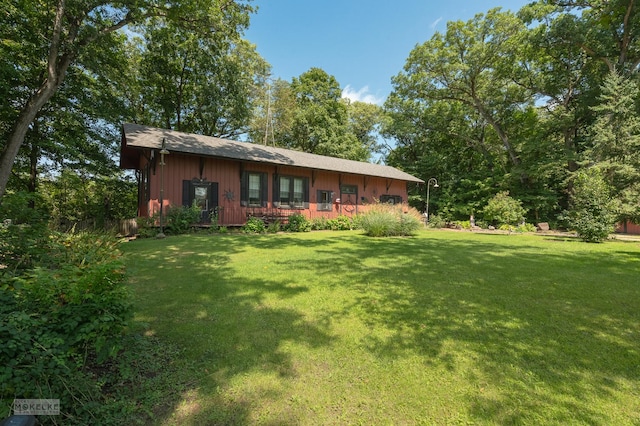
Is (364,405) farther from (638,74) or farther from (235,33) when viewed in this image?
(638,74)

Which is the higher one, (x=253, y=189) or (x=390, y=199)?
(x=253, y=189)

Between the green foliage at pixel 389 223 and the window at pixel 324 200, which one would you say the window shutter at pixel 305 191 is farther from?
the green foliage at pixel 389 223

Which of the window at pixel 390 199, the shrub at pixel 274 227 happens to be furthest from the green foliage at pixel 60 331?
the window at pixel 390 199

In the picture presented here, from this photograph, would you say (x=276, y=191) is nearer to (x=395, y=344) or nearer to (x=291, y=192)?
(x=291, y=192)

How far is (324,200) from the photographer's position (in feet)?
55.2

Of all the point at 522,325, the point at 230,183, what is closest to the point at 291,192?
the point at 230,183

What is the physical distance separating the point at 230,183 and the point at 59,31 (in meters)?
→ 7.73

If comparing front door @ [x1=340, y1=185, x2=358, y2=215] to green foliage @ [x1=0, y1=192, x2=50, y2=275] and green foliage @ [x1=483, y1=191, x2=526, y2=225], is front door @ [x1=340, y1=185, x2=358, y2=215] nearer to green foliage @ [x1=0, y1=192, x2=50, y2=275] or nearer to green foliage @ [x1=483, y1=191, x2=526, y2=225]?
green foliage @ [x1=483, y1=191, x2=526, y2=225]

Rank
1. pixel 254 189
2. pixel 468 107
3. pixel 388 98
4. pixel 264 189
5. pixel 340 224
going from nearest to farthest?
1. pixel 254 189
2. pixel 264 189
3. pixel 340 224
4. pixel 468 107
5. pixel 388 98

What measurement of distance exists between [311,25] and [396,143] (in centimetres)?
1851

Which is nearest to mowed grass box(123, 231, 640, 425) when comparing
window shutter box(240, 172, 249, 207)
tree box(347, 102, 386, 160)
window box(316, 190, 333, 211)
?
window shutter box(240, 172, 249, 207)

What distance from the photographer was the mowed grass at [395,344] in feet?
5.98

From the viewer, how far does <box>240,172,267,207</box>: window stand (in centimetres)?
1373

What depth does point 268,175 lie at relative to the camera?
14.6 m
